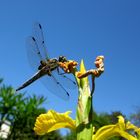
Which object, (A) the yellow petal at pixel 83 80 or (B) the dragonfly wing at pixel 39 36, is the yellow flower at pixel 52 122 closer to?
(A) the yellow petal at pixel 83 80

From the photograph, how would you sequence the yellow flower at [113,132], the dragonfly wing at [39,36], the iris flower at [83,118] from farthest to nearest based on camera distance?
the dragonfly wing at [39,36], the yellow flower at [113,132], the iris flower at [83,118]

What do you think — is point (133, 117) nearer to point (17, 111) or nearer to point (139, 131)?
point (17, 111)

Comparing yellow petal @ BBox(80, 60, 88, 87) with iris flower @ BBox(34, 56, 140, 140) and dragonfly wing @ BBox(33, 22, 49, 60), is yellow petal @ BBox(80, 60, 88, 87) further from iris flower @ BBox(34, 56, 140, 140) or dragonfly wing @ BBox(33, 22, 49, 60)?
dragonfly wing @ BBox(33, 22, 49, 60)

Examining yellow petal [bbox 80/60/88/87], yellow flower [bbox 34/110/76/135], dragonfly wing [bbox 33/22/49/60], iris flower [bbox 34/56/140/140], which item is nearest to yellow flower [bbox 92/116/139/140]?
iris flower [bbox 34/56/140/140]

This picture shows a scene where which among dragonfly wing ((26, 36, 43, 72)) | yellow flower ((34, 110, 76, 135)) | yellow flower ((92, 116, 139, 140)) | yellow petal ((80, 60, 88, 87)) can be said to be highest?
dragonfly wing ((26, 36, 43, 72))

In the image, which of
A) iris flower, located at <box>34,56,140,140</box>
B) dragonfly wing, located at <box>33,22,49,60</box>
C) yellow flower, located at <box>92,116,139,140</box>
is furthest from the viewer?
dragonfly wing, located at <box>33,22,49,60</box>

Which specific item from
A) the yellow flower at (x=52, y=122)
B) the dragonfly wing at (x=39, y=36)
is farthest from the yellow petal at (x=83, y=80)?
the dragonfly wing at (x=39, y=36)

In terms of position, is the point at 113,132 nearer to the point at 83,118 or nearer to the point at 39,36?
the point at 83,118

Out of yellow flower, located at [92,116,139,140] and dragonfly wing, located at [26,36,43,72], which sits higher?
dragonfly wing, located at [26,36,43,72]

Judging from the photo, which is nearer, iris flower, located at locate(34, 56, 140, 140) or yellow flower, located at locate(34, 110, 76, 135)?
iris flower, located at locate(34, 56, 140, 140)

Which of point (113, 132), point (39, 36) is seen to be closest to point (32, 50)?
point (39, 36)
